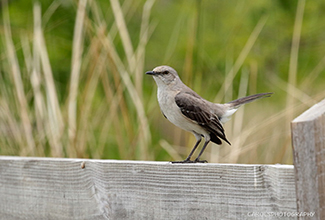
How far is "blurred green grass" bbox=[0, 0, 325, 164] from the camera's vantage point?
409cm

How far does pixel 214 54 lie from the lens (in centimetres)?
634

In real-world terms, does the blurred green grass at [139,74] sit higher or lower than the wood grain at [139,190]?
higher

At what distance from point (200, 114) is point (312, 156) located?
6.35ft

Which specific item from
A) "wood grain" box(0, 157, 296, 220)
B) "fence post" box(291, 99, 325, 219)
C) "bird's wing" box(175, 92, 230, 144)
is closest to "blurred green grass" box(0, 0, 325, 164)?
"bird's wing" box(175, 92, 230, 144)

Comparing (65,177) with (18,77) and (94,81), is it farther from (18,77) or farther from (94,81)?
(18,77)

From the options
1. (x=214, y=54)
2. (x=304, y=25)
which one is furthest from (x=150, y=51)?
(x=304, y=25)

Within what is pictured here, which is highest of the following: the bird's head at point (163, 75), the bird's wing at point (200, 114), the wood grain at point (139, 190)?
the bird's head at point (163, 75)

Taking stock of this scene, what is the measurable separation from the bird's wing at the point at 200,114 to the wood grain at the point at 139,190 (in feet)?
3.49

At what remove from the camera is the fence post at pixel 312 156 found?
1.66 meters

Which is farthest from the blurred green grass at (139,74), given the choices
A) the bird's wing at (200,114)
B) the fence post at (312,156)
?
the fence post at (312,156)

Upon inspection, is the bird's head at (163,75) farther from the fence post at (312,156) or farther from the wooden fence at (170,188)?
the fence post at (312,156)

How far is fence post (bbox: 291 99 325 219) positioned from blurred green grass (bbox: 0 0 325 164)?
210 centimetres

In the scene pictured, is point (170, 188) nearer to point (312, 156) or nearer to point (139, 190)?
point (139, 190)

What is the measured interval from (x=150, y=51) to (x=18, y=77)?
2.68 m
